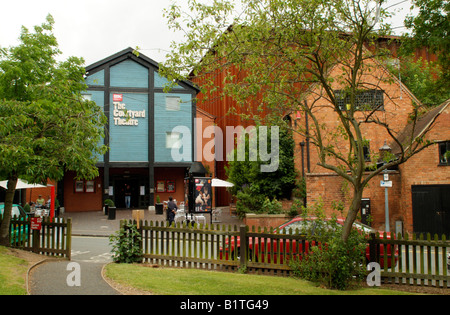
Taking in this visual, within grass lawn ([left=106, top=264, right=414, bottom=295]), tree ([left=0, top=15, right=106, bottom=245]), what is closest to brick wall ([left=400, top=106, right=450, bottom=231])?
grass lawn ([left=106, top=264, right=414, bottom=295])

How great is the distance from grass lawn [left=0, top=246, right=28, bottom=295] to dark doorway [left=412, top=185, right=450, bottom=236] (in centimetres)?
1700

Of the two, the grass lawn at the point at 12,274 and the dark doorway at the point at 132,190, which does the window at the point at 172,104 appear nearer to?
the dark doorway at the point at 132,190

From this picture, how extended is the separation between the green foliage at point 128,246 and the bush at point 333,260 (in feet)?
13.8

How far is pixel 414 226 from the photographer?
18547 millimetres

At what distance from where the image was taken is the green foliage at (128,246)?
10336 millimetres

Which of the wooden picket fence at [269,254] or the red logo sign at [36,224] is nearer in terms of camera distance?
the wooden picket fence at [269,254]

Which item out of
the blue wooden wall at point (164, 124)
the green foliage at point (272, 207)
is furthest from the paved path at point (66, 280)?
the blue wooden wall at point (164, 124)

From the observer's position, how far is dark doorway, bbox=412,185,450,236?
18297mm

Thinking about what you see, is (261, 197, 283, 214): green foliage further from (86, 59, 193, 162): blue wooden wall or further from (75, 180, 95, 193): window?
(75, 180, 95, 193): window

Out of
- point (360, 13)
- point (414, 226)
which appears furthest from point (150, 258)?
point (414, 226)

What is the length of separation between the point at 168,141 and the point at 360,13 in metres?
25.6

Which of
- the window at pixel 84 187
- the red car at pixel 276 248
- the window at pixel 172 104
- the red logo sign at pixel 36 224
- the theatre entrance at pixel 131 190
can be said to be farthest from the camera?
the theatre entrance at pixel 131 190
